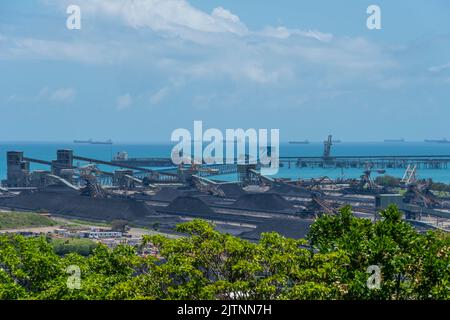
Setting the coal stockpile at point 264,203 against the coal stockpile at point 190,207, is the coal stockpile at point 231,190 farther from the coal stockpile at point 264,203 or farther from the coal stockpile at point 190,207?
the coal stockpile at point 190,207

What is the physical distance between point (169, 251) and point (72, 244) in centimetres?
1786

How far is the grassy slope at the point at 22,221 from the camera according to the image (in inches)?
1483

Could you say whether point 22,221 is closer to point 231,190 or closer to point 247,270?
point 231,190

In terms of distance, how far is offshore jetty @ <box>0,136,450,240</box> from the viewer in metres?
41.6

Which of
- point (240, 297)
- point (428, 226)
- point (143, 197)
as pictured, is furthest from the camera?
point (143, 197)

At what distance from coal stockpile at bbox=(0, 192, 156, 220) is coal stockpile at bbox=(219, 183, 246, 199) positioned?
1254 cm

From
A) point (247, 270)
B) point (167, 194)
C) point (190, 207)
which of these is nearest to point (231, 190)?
point (167, 194)

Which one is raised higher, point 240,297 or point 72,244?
point 240,297

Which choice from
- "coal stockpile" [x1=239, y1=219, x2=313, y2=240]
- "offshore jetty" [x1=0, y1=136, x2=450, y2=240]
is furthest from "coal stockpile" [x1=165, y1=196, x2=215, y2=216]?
"coal stockpile" [x1=239, y1=219, x2=313, y2=240]

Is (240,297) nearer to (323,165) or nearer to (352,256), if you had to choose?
(352,256)

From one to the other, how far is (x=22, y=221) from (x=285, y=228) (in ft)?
47.9

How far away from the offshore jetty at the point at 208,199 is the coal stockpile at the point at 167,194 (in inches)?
3.1

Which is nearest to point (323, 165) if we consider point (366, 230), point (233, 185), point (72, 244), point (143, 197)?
point (233, 185)

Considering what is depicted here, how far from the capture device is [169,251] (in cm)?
1164
